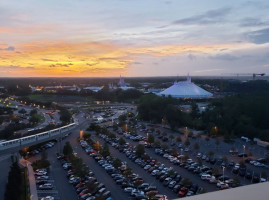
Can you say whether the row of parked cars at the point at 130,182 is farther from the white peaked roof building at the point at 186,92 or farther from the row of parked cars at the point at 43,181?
the white peaked roof building at the point at 186,92

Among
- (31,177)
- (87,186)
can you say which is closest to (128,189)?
(87,186)

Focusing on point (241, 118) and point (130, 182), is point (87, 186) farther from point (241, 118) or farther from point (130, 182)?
point (241, 118)

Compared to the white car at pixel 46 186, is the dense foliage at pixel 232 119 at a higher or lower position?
higher

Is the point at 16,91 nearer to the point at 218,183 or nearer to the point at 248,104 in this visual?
the point at 248,104

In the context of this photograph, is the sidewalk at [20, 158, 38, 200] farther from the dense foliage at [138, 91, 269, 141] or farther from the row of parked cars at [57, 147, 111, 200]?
the dense foliage at [138, 91, 269, 141]

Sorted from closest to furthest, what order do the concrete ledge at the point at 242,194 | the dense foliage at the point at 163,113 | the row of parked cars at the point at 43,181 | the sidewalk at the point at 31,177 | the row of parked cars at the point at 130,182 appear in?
the concrete ledge at the point at 242,194 → the row of parked cars at the point at 130,182 → the sidewalk at the point at 31,177 → the row of parked cars at the point at 43,181 → the dense foliage at the point at 163,113

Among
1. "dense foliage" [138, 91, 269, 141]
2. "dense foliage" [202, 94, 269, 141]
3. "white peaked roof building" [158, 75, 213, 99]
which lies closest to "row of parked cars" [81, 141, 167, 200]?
"dense foliage" [138, 91, 269, 141]

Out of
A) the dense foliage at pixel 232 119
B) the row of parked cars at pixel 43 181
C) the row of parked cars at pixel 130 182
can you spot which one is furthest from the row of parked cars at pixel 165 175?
the dense foliage at pixel 232 119

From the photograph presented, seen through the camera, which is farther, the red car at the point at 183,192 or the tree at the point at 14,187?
the red car at the point at 183,192
